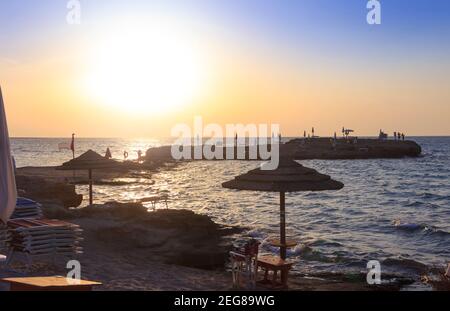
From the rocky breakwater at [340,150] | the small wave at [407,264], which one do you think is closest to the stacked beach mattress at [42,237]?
the small wave at [407,264]

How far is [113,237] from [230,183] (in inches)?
266

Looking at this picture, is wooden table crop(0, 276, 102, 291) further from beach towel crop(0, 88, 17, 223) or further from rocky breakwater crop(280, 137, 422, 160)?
rocky breakwater crop(280, 137, 422, 160)

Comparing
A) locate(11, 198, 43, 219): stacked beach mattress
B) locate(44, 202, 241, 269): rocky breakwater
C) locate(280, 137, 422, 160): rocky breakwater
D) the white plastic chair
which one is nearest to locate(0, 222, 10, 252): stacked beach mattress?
locate(11, 198, 43, 219): stacked beach mattress

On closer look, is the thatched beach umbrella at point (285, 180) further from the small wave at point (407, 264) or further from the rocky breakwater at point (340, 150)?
the rocky breakwater at point (340, 150)

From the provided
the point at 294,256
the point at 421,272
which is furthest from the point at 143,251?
the point at 421,272

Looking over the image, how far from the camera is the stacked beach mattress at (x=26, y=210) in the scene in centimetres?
1314

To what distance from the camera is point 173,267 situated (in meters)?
13.7

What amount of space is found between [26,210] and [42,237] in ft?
10.5

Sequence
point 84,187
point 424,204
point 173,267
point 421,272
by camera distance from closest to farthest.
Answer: point 173,267 → point 421,272 → point 424,204 → point 84,187

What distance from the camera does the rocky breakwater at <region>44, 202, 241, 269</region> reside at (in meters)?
15.6

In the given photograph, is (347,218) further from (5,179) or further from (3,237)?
(5,179)

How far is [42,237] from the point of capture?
10.5 meters

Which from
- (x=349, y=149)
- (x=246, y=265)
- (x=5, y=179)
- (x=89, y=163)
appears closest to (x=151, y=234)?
(x=89, y=163)
